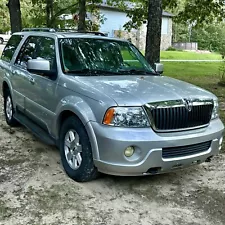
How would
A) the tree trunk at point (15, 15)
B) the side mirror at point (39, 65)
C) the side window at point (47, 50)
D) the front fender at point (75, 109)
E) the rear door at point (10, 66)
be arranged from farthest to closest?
1. the tree trunk at point (15, 15)
2. the rear door at point (10, 66)
3. the side window at point (47, 50)
4. the side mirror at point (39, 65)
5. the front fender at point (75, 109)

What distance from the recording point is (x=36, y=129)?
5227mm

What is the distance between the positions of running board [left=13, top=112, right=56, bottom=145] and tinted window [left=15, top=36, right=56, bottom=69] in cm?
86

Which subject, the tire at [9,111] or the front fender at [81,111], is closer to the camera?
the front fender at [81,111]

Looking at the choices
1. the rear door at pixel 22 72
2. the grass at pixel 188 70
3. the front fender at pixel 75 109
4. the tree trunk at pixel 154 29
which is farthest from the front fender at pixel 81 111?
the grass at pixel 188 70

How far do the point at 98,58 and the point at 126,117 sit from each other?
4.97 ft

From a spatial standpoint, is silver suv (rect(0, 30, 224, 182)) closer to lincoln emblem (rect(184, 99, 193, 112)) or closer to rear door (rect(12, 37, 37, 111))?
lincoln emblem (rect(184, 99, 193, 112))

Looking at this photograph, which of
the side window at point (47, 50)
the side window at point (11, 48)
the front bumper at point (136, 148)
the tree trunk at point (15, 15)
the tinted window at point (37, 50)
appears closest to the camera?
the front bumper at point (136, 148)

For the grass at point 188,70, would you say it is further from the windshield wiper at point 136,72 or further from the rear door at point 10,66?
the windshield wiper at point 136,72

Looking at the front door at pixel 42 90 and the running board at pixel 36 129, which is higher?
the front door at pixel 42 90

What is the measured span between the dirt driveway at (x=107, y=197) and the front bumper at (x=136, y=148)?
12.8 inches

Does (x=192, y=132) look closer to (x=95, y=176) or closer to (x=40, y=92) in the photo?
(x=95, y=176)

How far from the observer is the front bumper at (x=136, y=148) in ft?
11.8

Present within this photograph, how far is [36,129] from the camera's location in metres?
5.23

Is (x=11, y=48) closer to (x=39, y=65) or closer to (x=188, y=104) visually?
(x=39, y=65)
